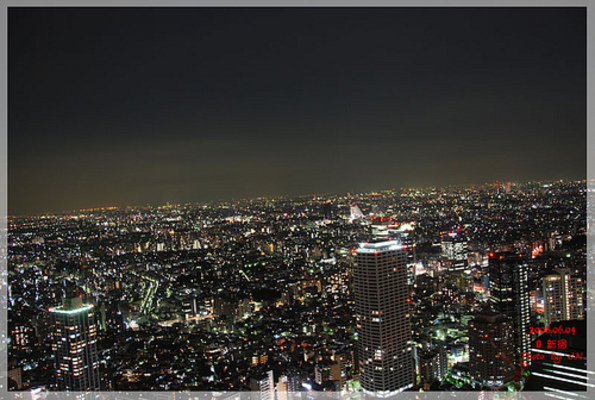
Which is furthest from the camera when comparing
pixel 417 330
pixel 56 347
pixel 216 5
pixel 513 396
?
pixel 417 330

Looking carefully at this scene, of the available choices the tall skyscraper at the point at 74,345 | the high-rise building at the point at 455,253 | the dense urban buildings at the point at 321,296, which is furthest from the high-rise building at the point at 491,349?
the tall skyscraper at the point at 74,345

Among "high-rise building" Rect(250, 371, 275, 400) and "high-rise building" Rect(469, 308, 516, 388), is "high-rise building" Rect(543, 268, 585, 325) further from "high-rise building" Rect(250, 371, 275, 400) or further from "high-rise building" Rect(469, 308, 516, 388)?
"high-rise building" Rect(250, 371, 275, 400)

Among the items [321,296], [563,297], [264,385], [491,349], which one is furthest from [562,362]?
[321,296]

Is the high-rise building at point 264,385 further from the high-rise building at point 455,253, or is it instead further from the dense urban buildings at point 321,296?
the high-rise building at point 455,253

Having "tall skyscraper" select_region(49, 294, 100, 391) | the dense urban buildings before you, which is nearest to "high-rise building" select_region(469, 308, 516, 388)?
the dense urban buildings

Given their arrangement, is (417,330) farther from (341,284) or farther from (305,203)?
(305,203)

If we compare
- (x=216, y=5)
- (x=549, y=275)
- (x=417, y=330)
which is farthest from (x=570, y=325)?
(x=216, y=5)

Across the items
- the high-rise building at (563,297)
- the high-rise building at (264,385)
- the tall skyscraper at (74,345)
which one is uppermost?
the high-rise building at (563,297)
